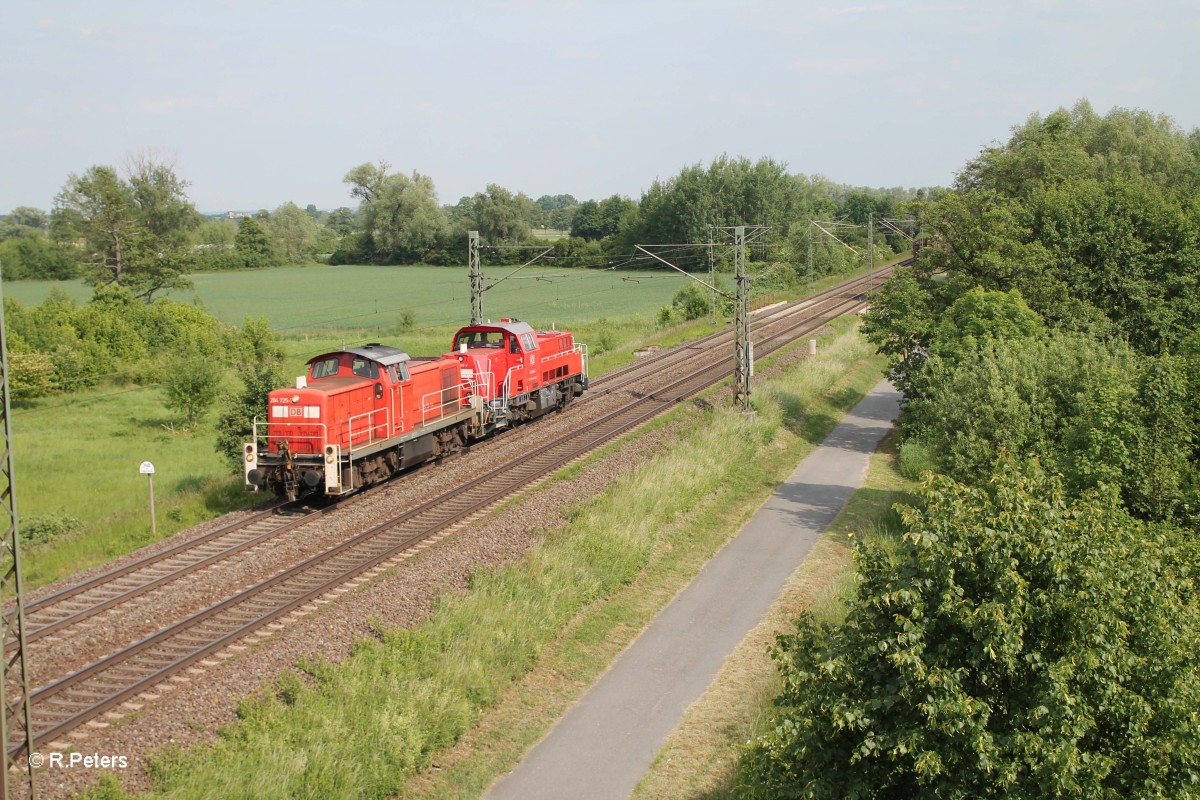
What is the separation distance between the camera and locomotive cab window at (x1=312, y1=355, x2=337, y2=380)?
23.4 metres

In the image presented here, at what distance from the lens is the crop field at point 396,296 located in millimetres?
75250

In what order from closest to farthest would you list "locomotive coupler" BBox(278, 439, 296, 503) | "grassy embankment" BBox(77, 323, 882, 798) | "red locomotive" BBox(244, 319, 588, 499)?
"grassy embankment" BBox(77, 323, 882, 798), "locomotive coupler" BBox(278, 439, 296, 503), "red locomotive" BBox(244, 319, 588, 499)

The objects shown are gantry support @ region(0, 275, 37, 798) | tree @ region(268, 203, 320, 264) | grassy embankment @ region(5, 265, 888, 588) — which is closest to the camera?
gantry support @ region(0, 275, 37, 798)

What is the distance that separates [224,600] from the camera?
15.9 meters

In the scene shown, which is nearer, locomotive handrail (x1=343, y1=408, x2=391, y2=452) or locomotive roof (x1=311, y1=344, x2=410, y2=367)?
locomotive handrail (x1=343, y1=408, x2=391, y2=452)

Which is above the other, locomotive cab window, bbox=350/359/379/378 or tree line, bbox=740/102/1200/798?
locomotive cab window, bbox=350/359/379/378

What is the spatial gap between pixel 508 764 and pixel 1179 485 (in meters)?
13.5

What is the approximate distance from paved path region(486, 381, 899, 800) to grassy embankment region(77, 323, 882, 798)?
1.19 feet

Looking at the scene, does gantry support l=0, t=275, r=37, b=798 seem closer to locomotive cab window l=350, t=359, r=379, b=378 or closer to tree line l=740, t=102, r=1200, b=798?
tree line l=740, t=102, r=1200, b=798

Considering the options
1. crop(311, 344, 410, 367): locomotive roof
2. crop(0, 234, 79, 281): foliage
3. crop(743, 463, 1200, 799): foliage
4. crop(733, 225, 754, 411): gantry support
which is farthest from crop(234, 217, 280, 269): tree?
crop(743, 463, 1200, 799): foliage

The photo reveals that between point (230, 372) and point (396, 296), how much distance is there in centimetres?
3610

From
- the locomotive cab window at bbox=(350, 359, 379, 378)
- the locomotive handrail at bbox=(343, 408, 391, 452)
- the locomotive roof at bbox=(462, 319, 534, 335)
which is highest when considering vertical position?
the locomotive roof at bbox=(462, 319, 534, 335)

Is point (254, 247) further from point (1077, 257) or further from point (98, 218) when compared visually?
point (1077, 257)

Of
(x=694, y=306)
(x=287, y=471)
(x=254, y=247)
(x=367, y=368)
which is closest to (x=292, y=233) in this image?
(x=254, y=247)
